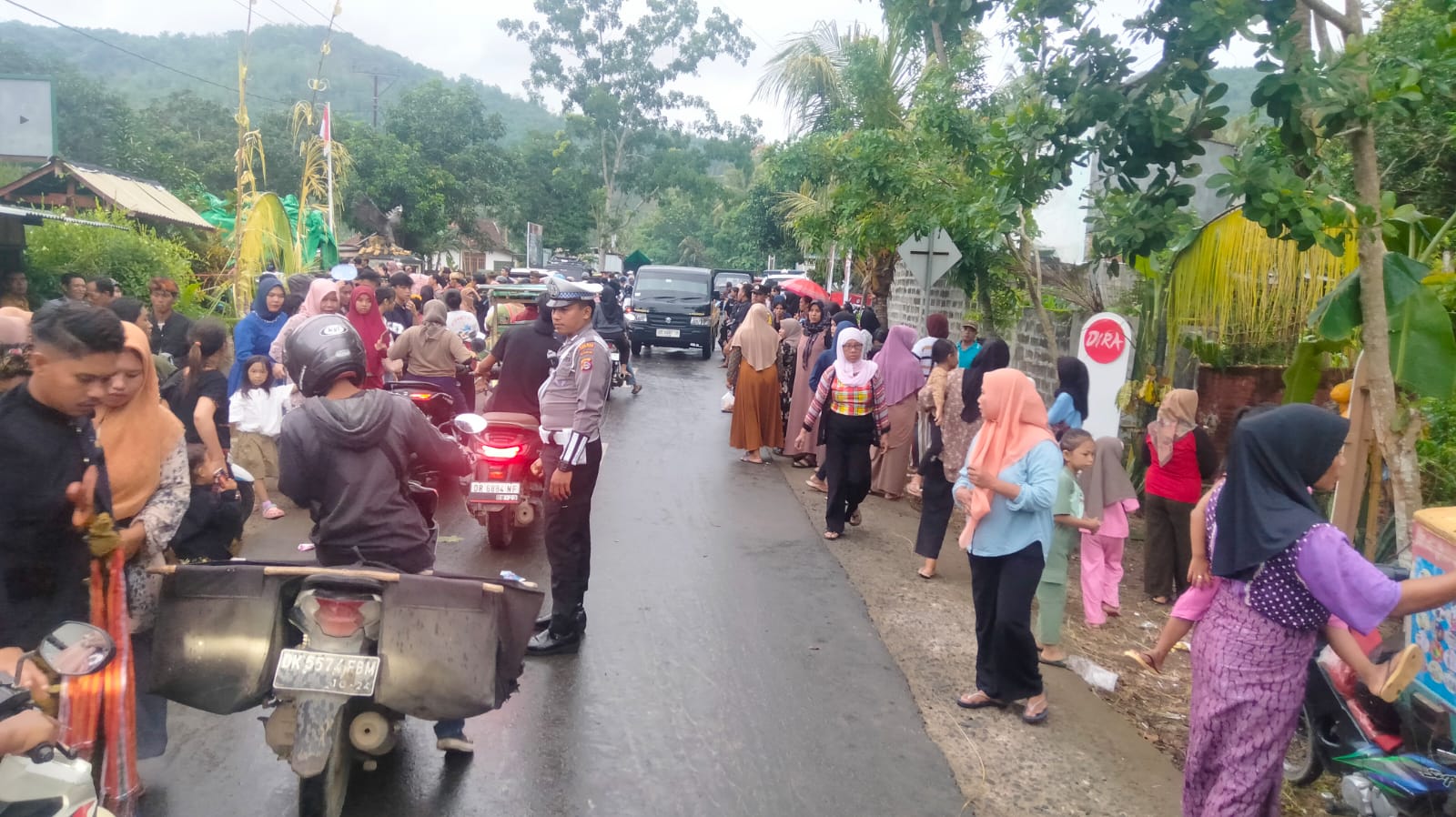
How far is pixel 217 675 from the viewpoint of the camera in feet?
11.3

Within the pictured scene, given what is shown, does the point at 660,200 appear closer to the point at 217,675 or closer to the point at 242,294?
the point at 242,294

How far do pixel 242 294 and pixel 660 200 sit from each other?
4077 cm

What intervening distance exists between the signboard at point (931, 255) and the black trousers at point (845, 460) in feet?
14.2

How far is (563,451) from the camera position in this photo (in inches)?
212

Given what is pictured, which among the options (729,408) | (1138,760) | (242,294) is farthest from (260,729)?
(242,294)

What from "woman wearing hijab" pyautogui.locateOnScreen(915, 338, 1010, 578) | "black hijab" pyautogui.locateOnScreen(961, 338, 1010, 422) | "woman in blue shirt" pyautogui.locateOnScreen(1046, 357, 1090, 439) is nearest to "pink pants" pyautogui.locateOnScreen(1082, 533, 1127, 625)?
"woman in blue shirt" pyautogui.locateOnScreen(1046, 357, 1090, 439)

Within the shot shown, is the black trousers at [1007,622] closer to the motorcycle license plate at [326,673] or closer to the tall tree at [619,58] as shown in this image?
the motorcycle license plate at [326,673]

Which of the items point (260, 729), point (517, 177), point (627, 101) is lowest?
point (260, 729)

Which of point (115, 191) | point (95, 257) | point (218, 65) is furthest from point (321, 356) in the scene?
point (218, 65)

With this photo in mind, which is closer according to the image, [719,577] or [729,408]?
[719,577]

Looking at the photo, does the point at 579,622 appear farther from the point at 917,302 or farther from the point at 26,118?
the point at 26,118

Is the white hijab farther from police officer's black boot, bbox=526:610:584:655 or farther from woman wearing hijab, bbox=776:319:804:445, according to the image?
woman wearing hijab, bbox=776:319:804:445

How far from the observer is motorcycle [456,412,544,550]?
24.2 feet

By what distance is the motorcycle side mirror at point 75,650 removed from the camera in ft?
8.68
